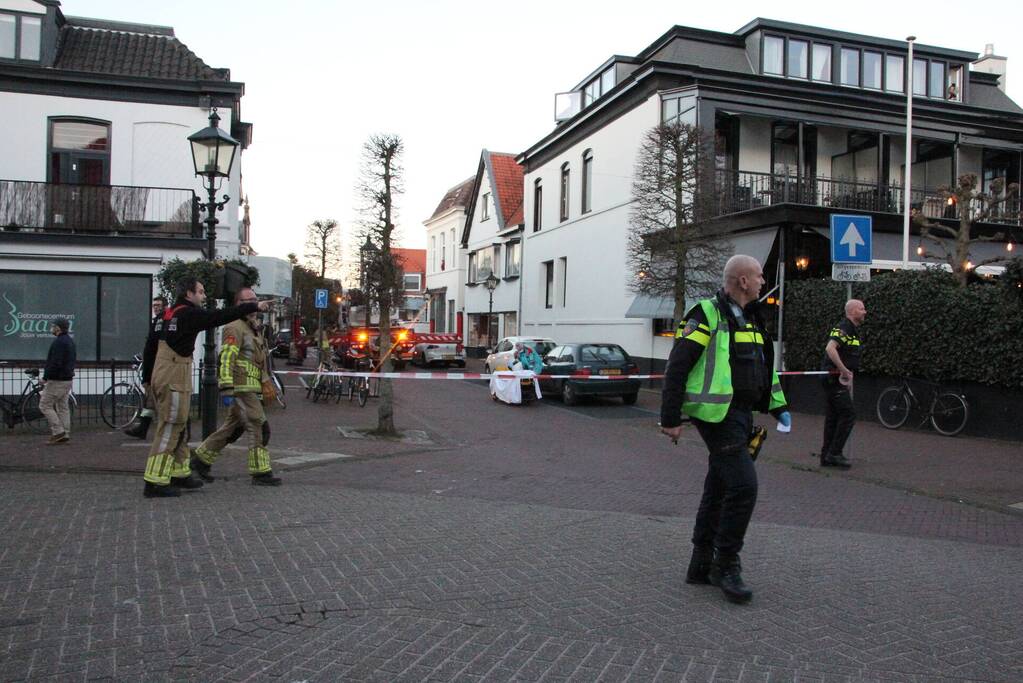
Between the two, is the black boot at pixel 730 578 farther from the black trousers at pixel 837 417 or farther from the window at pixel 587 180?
the window at pixel 587 180

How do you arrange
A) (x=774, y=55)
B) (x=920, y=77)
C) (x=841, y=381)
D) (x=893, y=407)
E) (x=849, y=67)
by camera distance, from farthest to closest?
(x=920, y=77) < (x=849, y=67) < (x=774, y=55) < (x=893, y=407) < (x=841, y=381)

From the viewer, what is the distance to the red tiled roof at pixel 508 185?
39.4m

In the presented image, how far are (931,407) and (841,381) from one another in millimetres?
4858

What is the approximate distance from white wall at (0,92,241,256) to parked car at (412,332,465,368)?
13885 mm

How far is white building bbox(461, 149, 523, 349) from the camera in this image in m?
38.0

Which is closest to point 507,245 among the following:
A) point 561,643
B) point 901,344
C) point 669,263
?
point 669,263

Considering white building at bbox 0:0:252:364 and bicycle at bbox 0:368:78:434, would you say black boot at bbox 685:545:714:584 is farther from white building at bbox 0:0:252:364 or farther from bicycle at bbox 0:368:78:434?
white building at bbox 0:0:252:364

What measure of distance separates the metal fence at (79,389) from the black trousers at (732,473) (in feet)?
29.4

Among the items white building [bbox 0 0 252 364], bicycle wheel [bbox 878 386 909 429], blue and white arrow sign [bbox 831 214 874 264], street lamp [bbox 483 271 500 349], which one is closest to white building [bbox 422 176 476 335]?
street lamp [bbox 483 271 500 349]

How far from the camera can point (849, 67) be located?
85.9 ft

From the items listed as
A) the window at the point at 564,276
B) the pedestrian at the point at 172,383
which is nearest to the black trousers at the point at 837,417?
the pedestrian at the point at 172,383

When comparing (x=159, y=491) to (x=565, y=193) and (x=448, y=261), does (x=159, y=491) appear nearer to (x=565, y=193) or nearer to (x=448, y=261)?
(x=565, y=193)

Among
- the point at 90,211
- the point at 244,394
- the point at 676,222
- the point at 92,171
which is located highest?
the point at 92,171

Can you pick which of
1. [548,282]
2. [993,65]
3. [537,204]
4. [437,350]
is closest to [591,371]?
[437,350]
